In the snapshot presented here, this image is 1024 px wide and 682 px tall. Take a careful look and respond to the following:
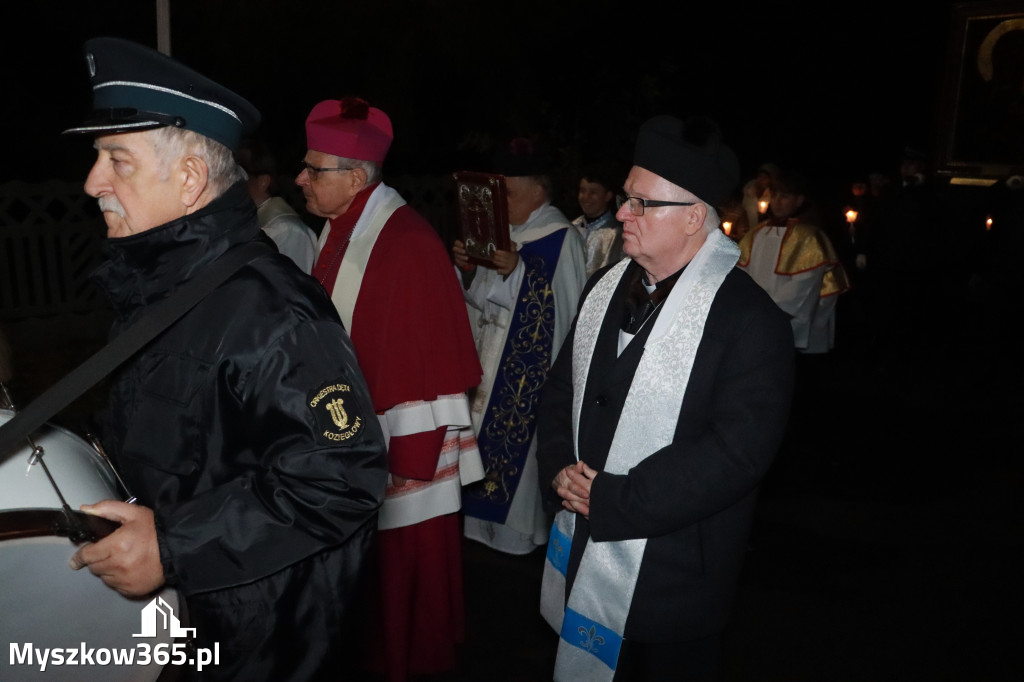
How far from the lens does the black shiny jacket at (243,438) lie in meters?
1.71

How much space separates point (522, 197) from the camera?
500cm

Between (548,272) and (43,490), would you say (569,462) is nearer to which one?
(43,490)

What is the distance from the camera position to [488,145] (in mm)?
12539

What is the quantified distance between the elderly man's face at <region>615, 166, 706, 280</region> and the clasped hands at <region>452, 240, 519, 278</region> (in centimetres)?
207

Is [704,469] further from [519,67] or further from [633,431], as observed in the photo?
[519,67]

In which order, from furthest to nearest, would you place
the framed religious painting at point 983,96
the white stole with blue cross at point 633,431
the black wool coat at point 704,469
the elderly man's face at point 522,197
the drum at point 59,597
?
the framed religious painting at point 983,96 → the elderly man's face at point 522,197 → the white stole with blue cross at point 633,431 → the black wool coat at point 704,469 → the drum at point 59,597

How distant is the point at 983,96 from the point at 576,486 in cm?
1145

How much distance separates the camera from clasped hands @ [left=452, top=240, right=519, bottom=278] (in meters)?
4.60

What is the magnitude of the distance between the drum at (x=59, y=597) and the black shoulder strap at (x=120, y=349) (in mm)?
Result: 61

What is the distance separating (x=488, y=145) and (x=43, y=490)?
11258 mm

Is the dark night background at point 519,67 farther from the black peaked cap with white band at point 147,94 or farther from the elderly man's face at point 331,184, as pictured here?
the black peaked cap with white band at point 147,94

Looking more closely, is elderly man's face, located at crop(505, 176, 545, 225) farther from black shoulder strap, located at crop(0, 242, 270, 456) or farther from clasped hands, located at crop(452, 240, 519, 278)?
black shoulder strap, located at crop(0, 242, 270, 456)

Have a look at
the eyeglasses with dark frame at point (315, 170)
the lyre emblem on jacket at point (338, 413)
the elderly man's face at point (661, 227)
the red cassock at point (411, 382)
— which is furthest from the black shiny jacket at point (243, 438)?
the eyeglasses with dark frame at point (315, 170)

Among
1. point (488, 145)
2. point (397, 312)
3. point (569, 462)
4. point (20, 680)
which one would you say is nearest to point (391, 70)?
point (488, 145)
